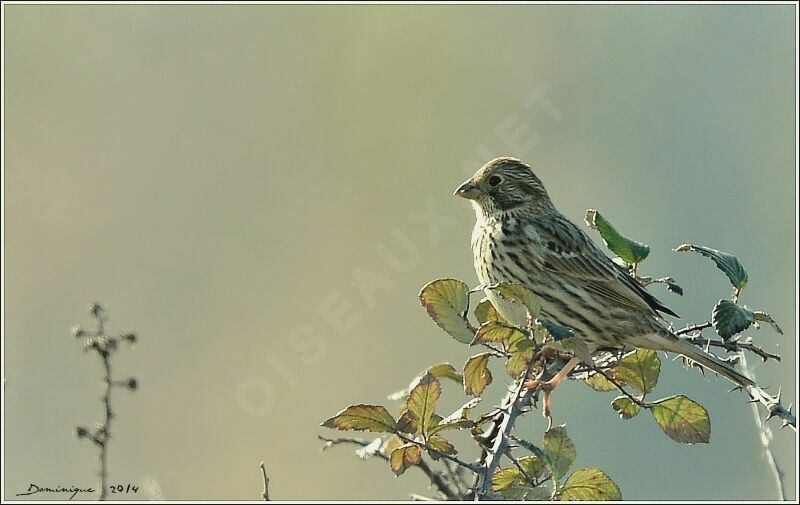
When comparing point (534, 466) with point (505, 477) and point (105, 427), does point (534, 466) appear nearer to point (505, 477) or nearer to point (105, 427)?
point (505, 477)

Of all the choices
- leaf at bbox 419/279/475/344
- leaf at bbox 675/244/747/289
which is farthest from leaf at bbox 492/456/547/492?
leaf at bbox 675/244/747/289

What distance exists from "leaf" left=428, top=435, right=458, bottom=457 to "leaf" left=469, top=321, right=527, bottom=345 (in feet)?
1.16

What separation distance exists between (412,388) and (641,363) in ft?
3.10

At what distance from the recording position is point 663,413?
12.5 ft

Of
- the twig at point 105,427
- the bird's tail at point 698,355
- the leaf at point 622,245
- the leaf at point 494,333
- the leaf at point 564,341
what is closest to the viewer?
the twig at point 105,427

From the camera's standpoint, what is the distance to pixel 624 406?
393 centimetres

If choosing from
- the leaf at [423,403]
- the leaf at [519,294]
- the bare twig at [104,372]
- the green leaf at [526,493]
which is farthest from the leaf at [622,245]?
the bare twig at [104,372]

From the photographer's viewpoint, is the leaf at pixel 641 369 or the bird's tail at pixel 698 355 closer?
the leaf at pixel 641 369

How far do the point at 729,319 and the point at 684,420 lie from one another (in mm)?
384

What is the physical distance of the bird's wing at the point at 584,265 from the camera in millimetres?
5659

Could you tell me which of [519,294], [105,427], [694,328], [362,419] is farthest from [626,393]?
[105,427]

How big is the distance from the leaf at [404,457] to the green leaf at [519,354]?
0.52 m

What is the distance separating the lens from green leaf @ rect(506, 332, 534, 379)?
3.68m

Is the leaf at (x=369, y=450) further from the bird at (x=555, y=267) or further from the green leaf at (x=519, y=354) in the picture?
the bird at (x=555, y=267)
